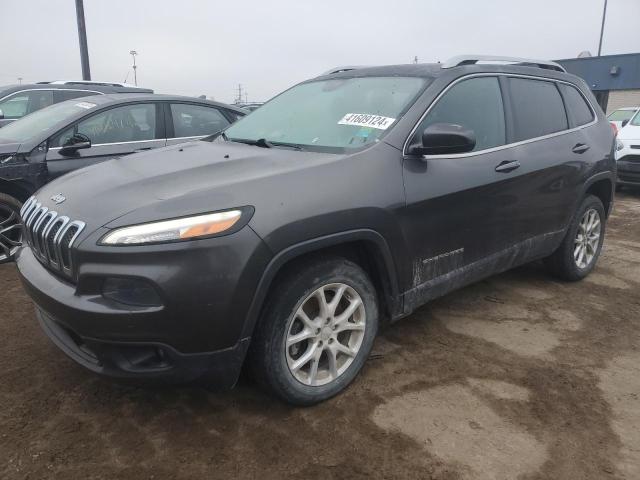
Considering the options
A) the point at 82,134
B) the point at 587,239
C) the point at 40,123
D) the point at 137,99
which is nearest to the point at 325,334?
the point at 587,239

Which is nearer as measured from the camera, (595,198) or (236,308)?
(236,308)

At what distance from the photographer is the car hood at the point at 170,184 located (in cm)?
224

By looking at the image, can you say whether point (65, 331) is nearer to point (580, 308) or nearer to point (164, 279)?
point (164, 279)

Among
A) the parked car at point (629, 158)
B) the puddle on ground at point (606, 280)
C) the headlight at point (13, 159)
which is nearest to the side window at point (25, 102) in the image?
the headlight at point (13, 159)

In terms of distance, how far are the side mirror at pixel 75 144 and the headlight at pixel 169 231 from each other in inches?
116

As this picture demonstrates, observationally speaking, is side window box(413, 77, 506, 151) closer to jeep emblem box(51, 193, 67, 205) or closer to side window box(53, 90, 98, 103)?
jeep emblem box(51, 193, 67, 205)

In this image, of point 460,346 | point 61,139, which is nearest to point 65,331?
point 460,346

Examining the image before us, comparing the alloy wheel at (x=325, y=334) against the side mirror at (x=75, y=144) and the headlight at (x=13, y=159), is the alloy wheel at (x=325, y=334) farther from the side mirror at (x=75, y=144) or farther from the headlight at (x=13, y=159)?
the headlight at (x=13, y=159)

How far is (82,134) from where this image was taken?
491cm

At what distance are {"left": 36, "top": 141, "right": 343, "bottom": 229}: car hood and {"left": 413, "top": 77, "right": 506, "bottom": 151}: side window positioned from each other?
0.86 metres

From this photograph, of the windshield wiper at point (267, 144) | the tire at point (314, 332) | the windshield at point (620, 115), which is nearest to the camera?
the tire at point (314, 332)

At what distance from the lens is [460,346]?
3.36 metres

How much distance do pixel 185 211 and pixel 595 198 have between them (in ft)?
12.2

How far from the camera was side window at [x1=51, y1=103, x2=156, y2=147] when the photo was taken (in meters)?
4.91
